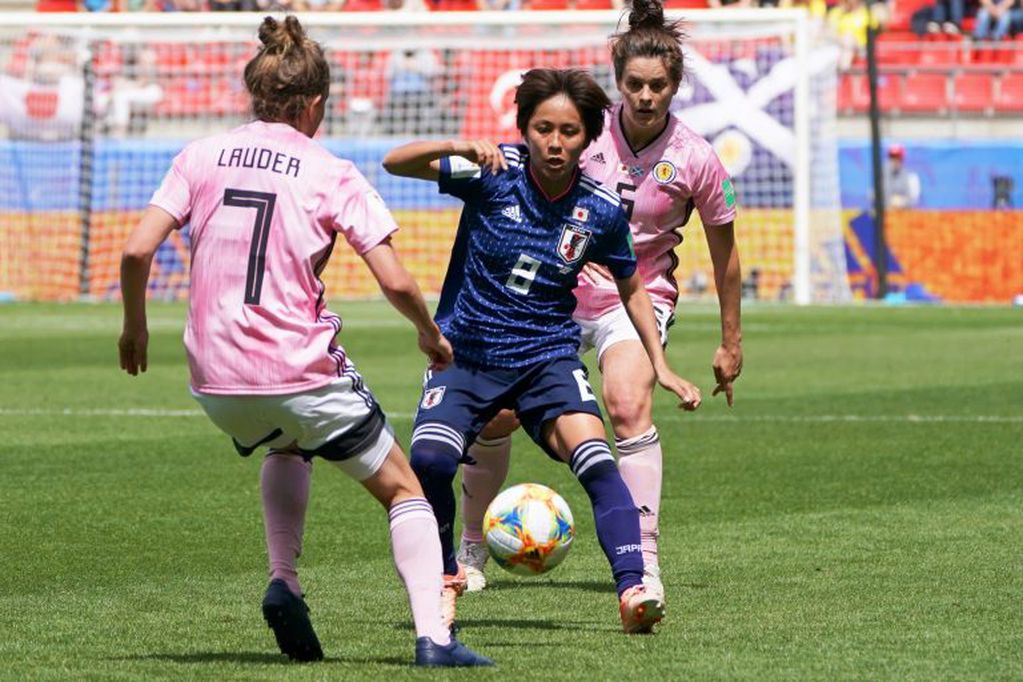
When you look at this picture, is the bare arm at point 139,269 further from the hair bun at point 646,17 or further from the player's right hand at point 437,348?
the hair bun at point 646,17

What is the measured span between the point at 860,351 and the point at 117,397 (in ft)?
24.9

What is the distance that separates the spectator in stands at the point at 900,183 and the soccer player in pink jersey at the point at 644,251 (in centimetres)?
1935

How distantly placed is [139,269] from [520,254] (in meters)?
1.54

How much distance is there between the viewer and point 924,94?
2983 cm

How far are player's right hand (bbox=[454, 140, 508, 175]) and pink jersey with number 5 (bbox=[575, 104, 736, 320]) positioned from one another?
1109 millimetres

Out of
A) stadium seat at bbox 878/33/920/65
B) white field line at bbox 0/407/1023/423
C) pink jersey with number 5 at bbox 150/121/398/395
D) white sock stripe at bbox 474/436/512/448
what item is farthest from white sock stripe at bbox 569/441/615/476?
stadium seat at bbox 878/33/920/65

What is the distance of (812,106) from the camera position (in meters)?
27.6

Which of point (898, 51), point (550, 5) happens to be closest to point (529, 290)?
point (898, 51)

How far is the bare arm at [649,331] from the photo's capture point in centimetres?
695

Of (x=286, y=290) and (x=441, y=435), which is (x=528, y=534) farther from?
(x=286, y=290)

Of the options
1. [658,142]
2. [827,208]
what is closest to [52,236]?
[827,208]

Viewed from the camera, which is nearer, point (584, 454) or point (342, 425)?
point (342, 425)

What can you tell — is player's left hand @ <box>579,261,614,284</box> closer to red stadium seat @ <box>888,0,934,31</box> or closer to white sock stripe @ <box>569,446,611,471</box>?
white sock stripe @ <box>569,446,611,471</box>

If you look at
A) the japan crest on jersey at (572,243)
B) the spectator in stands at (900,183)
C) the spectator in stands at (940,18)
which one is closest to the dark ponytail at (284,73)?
the japan crest on jersey at (572,243)
